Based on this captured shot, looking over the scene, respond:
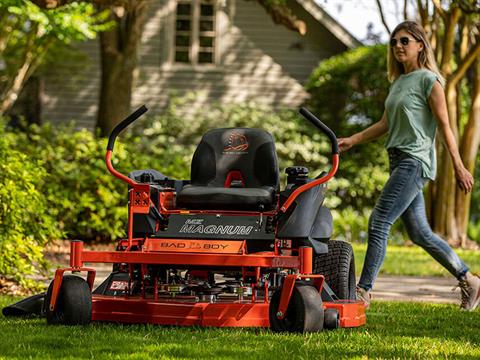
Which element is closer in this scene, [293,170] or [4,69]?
[293,170]

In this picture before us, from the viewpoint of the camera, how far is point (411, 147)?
8.41 meters

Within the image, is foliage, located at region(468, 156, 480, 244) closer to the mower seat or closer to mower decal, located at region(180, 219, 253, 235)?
the mower seat

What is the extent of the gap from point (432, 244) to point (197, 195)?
2079 millimetres

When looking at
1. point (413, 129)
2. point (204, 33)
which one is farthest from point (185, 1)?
point (413, 129)

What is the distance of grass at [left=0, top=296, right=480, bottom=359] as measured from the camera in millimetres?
5883

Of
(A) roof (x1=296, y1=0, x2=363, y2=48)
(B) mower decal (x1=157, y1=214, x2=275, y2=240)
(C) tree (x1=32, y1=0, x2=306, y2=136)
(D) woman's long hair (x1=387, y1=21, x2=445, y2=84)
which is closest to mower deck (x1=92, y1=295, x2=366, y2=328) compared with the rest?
(B) mower decal (x1=157, y1=214, x2=275, y2=240)

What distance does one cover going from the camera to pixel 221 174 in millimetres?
8039

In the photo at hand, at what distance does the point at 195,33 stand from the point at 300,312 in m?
19.5

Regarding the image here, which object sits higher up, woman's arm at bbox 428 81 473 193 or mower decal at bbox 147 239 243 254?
woman's arm at bbox 428 81 473 193

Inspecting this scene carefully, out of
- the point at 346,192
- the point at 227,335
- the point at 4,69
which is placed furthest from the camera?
the point at 4,69

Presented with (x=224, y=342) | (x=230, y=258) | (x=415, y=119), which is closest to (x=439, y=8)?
(x=415, y=119)

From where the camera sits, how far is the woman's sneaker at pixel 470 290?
8.85 m

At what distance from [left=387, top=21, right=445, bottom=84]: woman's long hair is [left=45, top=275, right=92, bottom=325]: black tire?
312 cm

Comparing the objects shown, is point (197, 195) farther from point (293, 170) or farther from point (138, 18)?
point (138, 18)
